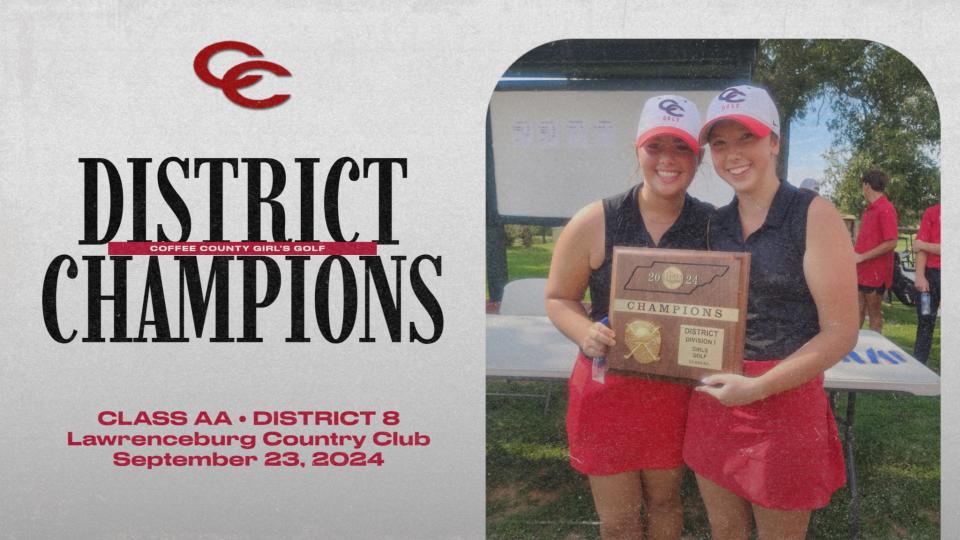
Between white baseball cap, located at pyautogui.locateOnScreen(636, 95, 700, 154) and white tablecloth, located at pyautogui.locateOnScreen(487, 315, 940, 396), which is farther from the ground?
white baseball cap, located at pyautogui.locateOnScreen(636, 95, 700, 154)

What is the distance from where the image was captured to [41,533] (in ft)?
7.92

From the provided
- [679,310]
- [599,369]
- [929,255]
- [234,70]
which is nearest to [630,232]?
[679,310]

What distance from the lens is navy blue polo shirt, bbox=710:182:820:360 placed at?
2.11 m

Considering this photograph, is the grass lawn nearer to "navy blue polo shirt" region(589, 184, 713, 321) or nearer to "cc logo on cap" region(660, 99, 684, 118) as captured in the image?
"navy blue polo shirt" region(589, 184, 713, 321)

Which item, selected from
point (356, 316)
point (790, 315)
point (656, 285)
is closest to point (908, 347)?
point (790, 315)

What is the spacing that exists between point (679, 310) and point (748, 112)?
0.55m

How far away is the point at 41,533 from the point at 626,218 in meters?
1.89

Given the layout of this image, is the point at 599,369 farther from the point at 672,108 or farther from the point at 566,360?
the point at 672,108

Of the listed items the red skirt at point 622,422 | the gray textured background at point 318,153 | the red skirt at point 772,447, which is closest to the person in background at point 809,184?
the gray textured background at point 318,153

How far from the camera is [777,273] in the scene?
6.92 ft

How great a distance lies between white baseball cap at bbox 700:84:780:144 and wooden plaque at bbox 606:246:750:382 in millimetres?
331

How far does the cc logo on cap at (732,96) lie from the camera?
7.13 ft

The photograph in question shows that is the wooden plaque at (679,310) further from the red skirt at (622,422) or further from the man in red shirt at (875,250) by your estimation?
the man in red shirt at (875,250)

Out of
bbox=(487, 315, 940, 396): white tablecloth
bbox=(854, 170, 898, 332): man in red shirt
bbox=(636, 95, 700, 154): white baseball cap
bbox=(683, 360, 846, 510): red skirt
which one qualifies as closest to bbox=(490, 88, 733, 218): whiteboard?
bbox=(636, 95, 700, 154): white baseball cap
